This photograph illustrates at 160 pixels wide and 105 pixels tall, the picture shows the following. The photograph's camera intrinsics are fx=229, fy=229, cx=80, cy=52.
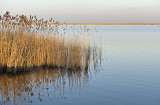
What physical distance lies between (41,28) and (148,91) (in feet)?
18.9

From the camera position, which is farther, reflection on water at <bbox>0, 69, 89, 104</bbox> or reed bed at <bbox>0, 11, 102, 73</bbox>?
reed bed at <bbox>0, 11, 102, 73</bbox>

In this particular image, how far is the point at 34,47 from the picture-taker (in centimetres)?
1062

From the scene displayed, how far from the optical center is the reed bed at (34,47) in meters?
9.67

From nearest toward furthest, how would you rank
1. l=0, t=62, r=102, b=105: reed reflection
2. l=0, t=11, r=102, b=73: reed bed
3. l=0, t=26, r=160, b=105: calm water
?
l=0, t=26, r=160, b=105: calm water < l=0, t=62, r=102, b=105: reed reflection < l=0, t=11, r=102, b=73: reed bed

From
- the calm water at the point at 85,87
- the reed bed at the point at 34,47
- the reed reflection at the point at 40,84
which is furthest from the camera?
the reed bed at the point at 34,47

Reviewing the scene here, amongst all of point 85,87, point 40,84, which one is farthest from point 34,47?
point 85,87

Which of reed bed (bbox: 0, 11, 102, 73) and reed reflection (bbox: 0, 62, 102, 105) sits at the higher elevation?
reed bed (bbox: 0, 11, 102, 73)

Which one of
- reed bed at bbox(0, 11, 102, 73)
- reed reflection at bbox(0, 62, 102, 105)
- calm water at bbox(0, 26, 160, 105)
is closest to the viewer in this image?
calm water at bbox(0, 26, 160, 105)

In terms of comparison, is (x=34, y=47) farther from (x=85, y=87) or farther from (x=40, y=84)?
(x=85, y=87)

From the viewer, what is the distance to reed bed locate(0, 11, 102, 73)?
9.67 meters

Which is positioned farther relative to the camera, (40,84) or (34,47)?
(34,47)

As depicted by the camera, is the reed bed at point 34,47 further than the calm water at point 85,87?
Yes

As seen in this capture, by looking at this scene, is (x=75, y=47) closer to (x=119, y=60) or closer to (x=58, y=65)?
(x=58, y=65)

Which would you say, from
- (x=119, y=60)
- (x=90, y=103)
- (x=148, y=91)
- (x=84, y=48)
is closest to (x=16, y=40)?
(x=84, y=48)
